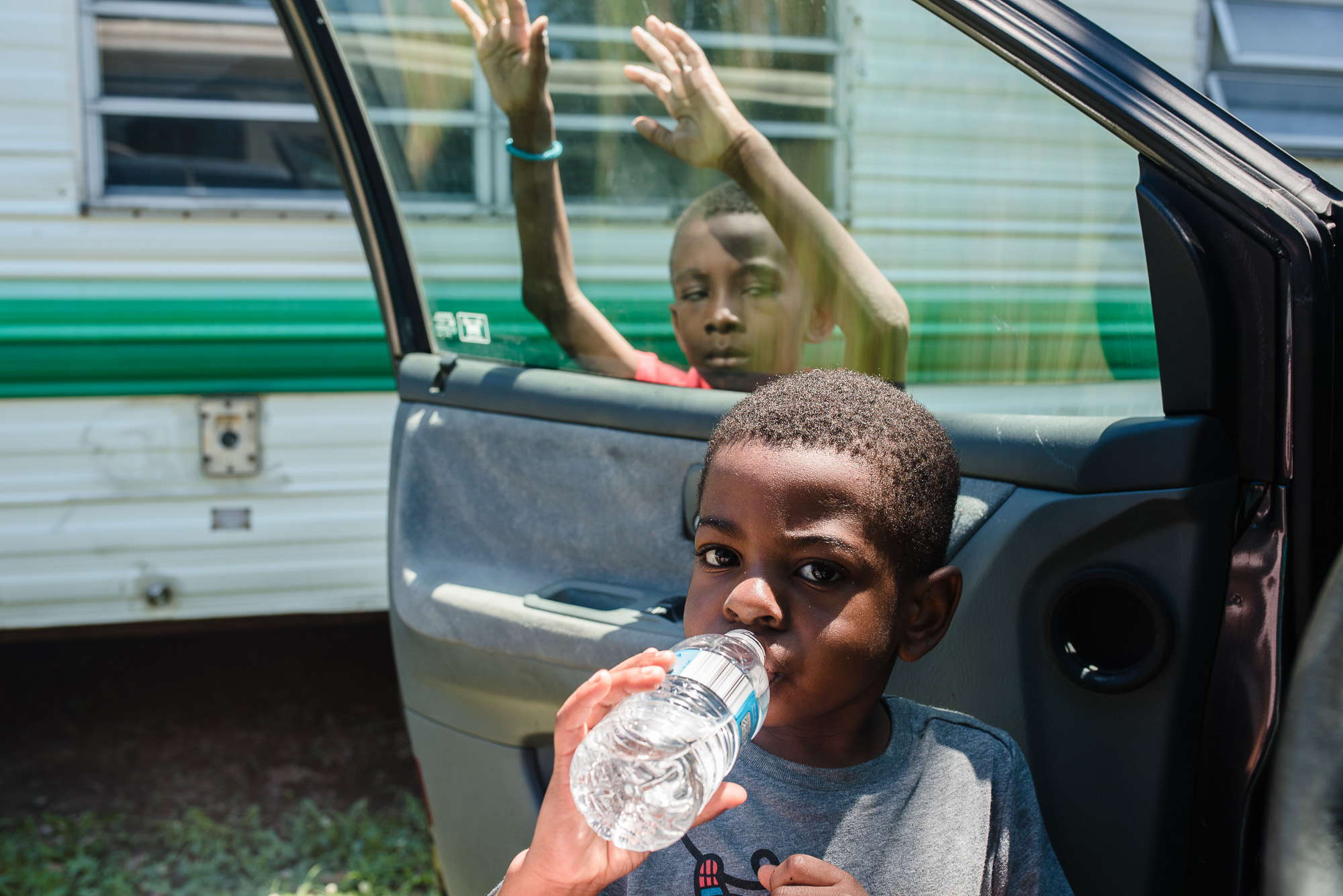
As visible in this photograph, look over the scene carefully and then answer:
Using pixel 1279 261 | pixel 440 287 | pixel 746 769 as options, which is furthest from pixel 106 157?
pixel 1279 261

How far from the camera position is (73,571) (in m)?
3.29

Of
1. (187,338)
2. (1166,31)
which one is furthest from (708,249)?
(1166,31)

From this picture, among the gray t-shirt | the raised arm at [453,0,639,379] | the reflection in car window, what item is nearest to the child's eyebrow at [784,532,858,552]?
the gray t-shirt

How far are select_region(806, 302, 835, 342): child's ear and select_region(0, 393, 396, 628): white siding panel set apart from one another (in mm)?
2132

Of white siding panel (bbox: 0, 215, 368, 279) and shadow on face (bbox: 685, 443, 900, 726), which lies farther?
white siding panel (bbox: 0, 215, 368, 279)

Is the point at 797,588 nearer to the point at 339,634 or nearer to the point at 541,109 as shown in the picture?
the point at 541,109

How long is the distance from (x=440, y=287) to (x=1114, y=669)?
1.48 m

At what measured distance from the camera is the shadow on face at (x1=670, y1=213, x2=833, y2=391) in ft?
5.42

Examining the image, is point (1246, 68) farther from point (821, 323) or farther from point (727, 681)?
point (727, 681)

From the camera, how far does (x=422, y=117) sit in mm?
2121

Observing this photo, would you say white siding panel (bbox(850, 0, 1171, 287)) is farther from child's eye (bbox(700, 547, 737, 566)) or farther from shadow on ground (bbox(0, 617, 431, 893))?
shadow on ground (bbox(0, 617, 431, 893))

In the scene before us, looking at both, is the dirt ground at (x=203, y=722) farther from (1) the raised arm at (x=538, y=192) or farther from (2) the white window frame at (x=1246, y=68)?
(2) the white window frame at (x=1246, y=68)

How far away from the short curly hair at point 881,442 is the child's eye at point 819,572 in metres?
0.06

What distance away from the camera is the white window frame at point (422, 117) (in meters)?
1.59
